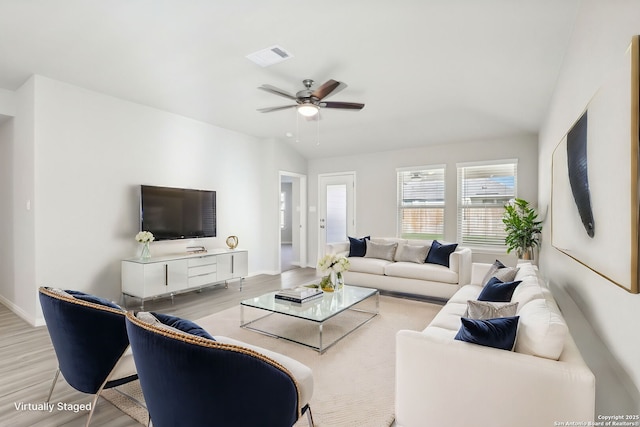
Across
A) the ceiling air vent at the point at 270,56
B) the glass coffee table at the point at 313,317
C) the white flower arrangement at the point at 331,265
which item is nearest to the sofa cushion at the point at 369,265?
the glass coffee table at the point at 313,317

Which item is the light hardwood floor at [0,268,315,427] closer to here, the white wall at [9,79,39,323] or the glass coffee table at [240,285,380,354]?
the white wall at [9,79,39,323]

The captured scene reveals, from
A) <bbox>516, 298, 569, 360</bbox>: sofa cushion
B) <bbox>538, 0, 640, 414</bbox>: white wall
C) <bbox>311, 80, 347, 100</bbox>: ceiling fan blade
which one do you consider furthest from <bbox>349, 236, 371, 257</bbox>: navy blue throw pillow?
<bbox>516, 298, 569, 360</bbox>: sofa cushion

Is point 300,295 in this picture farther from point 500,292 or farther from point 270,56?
point 270,56

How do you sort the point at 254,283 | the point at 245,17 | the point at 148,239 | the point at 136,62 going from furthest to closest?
the point at 254,283
the point at 148,239
the point at 136,62
the point at 245,17

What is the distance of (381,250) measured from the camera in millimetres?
5289

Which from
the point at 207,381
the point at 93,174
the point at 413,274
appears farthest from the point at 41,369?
the point at 413,274

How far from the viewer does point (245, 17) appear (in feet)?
8.65

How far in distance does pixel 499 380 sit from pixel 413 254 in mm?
3484

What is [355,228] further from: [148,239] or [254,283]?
[148,239]

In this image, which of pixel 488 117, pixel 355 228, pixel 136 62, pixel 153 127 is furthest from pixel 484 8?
pixel 355 228

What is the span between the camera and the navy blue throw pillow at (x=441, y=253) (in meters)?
4.71

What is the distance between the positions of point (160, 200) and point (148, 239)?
628 millimetres

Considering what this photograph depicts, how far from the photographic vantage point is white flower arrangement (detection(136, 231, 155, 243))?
4219 millimetres

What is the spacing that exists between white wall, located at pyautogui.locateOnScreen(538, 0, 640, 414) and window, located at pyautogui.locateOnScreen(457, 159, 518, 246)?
2.71m
